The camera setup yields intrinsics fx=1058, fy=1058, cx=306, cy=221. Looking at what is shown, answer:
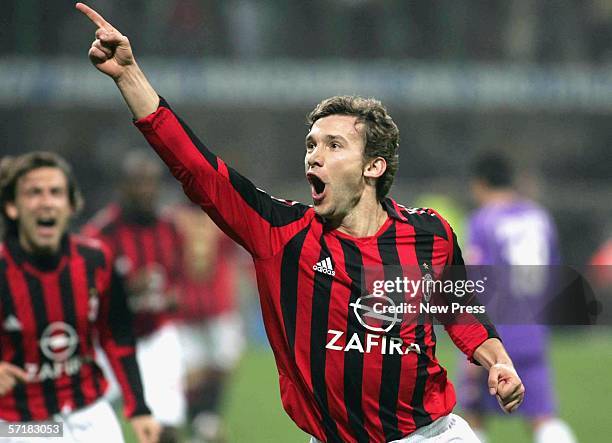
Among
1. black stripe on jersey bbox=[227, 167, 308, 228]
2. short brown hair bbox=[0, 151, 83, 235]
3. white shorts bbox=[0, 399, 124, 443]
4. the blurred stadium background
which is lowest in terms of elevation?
white shorts bbox=[0, 399, 124, 443]

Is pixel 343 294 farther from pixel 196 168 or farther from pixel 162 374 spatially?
pixel 162 374

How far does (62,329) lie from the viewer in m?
4.52

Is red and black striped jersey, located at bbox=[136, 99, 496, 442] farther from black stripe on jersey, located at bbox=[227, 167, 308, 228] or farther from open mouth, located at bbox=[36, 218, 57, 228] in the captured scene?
open mouth, located at bbox=[36, 218, 57, 228]

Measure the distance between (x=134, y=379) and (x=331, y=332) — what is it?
135 centimetres

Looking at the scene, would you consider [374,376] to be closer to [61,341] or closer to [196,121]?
[61,341]

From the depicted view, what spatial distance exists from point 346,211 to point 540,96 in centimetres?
1582

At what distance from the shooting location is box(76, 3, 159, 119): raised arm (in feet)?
10.3

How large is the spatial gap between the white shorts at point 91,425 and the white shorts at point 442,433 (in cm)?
119

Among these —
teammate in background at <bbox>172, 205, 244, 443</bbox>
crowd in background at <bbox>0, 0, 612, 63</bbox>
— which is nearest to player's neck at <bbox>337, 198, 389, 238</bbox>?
teammate in background at <bbox>172, 205, 244, 443</bbox>

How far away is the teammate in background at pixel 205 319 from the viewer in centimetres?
805

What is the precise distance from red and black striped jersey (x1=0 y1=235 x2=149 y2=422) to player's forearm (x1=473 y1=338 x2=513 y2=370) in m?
1.53

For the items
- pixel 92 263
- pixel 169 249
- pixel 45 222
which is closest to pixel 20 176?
pixel 45 222

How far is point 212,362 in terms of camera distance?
840cm

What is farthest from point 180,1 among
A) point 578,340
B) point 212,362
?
point 212,362
